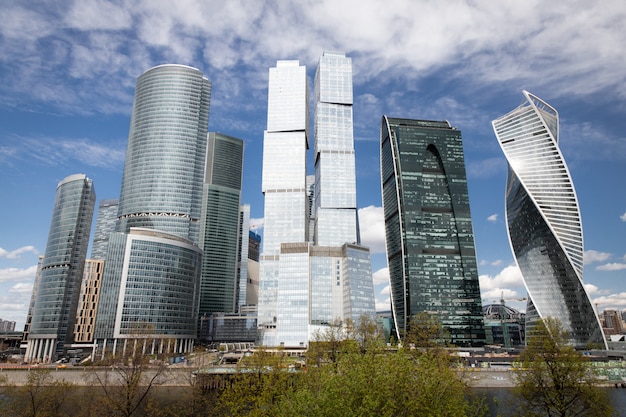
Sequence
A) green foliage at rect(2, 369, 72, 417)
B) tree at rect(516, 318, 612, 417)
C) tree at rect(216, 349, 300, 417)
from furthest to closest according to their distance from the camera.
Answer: green foliage at rect(2, 369, 72, 417) < tree at rect(516, 318, 612, 417) < tree at rect(216, 349, 300, 417)

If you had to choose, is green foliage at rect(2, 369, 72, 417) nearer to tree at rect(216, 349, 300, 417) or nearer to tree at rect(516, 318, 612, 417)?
tree at rect(216, 349, 300, 417)

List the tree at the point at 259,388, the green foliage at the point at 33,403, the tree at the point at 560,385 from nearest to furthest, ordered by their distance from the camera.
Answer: the tree at the point at 259,388 < the tree at the point at 560,385 < the green foliage at the point at 33,403

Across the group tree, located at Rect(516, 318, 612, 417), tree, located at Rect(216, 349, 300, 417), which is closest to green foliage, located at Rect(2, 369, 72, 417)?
tree, located at Rect(216, 349, 300, 417)

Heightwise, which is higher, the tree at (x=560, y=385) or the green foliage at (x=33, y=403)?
the tree at (x=560, y=385)

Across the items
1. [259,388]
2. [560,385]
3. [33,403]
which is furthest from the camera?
[259,388]

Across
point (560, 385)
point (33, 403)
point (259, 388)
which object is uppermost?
point (560, 385)

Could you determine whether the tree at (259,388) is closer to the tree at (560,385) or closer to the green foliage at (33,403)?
the green foliage at (33,403)

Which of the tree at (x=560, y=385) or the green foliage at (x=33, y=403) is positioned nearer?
the tree at (x=560, y=385)

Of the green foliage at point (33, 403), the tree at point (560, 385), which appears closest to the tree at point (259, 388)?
the green foliage at point (33, 403)

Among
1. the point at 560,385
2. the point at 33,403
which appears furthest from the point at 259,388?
the point at 560,385

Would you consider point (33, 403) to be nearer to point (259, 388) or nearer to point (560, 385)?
point (259, 388)

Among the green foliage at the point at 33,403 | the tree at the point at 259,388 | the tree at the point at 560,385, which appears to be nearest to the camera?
the tree at the point at 259,388

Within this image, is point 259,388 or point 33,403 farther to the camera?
point 259,388

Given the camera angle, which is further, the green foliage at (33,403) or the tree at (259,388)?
the green foliage at (33,403)
